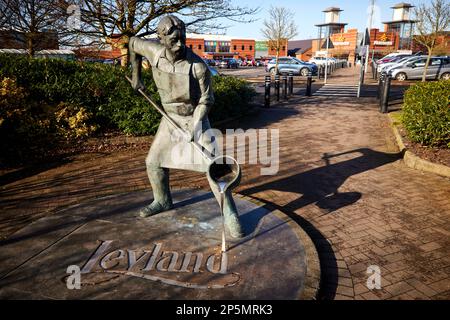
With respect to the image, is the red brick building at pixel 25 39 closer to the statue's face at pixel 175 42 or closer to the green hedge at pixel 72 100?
the green hedge at pixel 72 100

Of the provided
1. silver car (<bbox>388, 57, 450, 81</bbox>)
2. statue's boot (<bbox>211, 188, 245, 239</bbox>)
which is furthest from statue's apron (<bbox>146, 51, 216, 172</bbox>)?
silver car (<bbox>388, 57, 450, 81</bbox>)

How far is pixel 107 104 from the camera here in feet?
28.1

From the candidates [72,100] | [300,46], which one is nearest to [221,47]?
[300,46]

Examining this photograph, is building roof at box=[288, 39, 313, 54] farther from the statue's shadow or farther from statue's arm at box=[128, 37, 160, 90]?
statue's arm at box=[128, 37, 160, 90]

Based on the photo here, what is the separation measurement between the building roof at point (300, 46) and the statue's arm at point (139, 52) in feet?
237

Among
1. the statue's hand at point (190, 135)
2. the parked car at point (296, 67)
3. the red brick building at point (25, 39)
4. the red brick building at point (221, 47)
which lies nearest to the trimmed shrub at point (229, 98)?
the red brick building at point (25, 39)

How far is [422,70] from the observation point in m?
23.2

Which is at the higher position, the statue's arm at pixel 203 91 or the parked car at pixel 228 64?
the statue's arm at pixel 203 91

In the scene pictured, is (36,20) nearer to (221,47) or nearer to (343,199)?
(343,199)

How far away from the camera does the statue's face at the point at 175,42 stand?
3.48 meters

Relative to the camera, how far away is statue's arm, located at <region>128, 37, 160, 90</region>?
3.80 metres

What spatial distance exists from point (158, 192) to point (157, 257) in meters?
1.06
